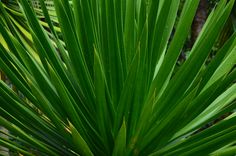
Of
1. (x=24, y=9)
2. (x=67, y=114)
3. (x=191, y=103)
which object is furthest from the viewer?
(x=24, y=9)

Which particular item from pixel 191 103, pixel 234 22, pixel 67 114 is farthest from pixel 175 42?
pixel 234 22

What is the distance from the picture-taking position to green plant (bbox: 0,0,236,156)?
4.84 feet

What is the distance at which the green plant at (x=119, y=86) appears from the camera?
1.48m

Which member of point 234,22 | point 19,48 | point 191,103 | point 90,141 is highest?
point 19,48

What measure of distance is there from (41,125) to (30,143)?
99mm

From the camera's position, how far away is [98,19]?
1.71 m

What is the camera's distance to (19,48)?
1.62 metres

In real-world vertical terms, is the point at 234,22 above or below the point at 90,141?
below

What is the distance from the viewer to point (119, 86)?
1.62m

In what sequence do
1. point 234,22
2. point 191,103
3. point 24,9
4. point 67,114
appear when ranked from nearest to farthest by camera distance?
point 191,103 → point 67,114 → point 24,9 → point 234,22

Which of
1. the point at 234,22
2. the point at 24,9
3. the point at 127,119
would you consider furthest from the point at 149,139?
the point at 234,22

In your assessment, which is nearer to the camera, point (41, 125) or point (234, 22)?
point (41, 125)

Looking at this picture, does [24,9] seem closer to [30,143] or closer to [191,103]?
[30,143]

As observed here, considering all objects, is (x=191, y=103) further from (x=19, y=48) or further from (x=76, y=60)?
(x=19, y=48)
